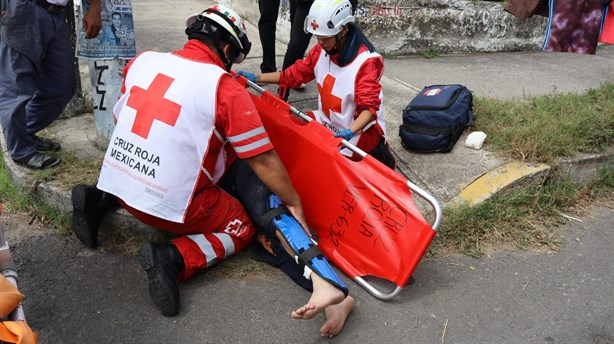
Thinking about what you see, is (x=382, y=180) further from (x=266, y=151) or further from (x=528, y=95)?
(x=528, y=95)

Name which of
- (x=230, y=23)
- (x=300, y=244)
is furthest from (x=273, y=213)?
(x=230, y=23)

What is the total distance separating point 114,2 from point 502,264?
9.72 ft

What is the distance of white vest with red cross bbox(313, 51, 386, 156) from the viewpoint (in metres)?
3.62

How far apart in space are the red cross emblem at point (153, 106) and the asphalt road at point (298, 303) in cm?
87

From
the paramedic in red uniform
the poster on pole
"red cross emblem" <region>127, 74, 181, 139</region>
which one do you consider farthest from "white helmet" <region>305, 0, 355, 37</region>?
the poster on pole

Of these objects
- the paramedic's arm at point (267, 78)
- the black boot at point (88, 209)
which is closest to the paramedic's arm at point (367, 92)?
the paramedic's arm at point (267, 78)

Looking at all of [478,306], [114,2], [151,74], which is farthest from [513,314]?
[114,2]

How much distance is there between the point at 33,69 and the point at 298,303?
2.19 meters

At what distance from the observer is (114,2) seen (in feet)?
11.8

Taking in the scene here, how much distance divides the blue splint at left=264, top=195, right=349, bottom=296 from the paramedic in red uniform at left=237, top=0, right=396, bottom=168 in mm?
575

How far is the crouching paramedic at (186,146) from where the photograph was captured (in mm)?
2668

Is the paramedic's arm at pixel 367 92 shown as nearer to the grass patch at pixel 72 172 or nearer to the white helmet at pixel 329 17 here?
the white helmet at pixel 329 17

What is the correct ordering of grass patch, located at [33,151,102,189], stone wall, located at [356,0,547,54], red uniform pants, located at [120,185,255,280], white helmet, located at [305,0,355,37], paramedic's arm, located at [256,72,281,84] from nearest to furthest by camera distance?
red uniform pants, located at [120,185,255,280] → white helmet, located at [305,0,355,37] → grass patch, located at [33,151,102,189] → paramedic's arm, located at [256,72,281,84] → stone wall, located at [356,0,547,54]

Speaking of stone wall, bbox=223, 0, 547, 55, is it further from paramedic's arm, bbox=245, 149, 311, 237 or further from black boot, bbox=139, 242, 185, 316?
black boot, bbox=139, 242, 185, 316
